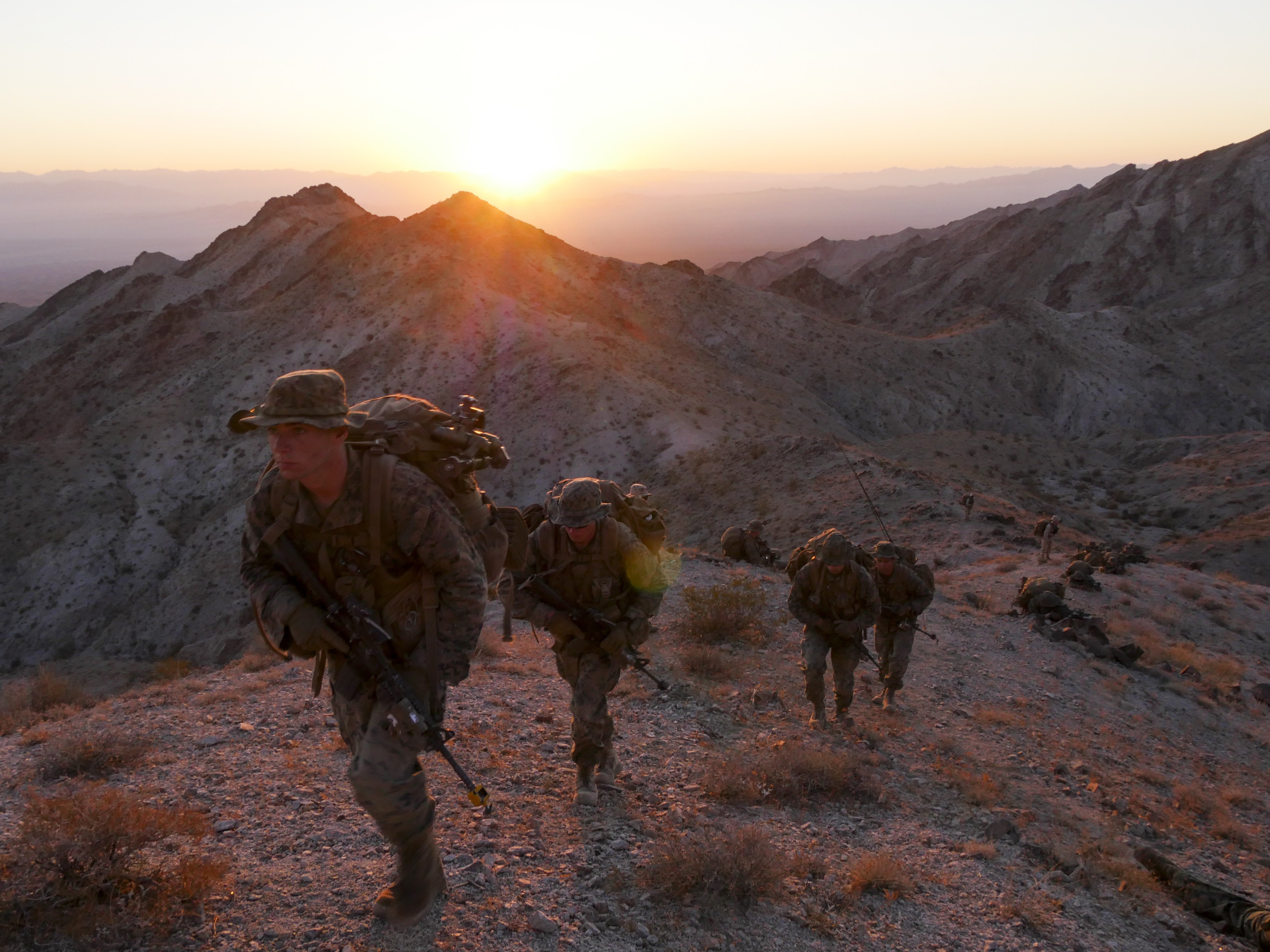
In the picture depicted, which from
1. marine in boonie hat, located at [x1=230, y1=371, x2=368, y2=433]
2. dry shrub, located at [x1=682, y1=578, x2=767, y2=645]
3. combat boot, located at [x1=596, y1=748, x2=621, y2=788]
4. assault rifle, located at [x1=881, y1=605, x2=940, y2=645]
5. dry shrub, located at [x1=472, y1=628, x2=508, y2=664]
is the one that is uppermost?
marine in boonie hat, located at [x1=230, y1=371, x2=368, y2=433]

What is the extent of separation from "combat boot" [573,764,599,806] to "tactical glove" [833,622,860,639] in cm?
313

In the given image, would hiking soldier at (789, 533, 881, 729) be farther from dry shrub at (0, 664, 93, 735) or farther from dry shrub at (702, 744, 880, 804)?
dry shrub at (0, 664, 93, 735)

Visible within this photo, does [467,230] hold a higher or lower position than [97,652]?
higher

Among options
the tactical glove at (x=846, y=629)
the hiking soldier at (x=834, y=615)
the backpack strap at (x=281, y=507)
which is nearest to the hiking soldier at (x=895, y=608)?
the hiking soldier at (x=834, y=615)

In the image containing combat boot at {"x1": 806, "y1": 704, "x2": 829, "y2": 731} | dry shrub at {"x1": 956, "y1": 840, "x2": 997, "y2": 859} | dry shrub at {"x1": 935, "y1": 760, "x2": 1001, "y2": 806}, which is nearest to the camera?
dry shrub at {"x1": 956, "y1": 840, "x2": 997, "y2": 859}

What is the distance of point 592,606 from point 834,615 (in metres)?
3.24

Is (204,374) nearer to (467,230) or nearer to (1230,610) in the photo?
(467,230)

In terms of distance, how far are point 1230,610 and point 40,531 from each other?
33424mm

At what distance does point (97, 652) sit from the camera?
76.2 feet

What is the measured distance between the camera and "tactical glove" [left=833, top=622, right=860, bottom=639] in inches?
292

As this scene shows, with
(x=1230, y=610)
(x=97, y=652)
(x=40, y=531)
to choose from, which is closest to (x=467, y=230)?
(x=40, y=531)

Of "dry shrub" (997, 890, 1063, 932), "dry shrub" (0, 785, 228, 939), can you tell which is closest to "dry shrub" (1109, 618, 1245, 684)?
"dry shrub" (997, 890, 1063, 932)

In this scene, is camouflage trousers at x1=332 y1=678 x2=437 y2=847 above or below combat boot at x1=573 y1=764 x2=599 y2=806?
above

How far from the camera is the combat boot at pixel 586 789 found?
5.15m
